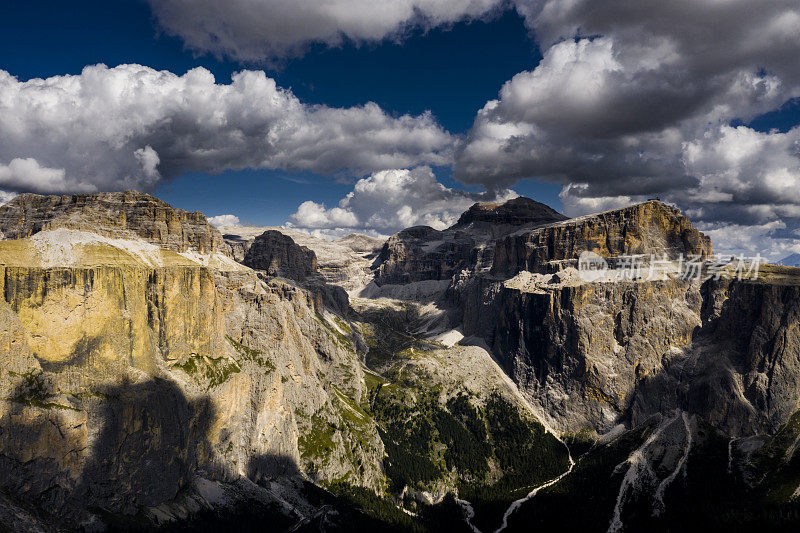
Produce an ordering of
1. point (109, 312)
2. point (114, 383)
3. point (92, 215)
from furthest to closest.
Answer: point (92, 215), point (109, 312), point (114, 383)

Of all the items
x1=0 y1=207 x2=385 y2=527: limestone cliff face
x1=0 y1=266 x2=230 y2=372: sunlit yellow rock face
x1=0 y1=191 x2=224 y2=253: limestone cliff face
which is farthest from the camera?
x1=0 y1=191 x2=224 y2=253: limestone cliff face

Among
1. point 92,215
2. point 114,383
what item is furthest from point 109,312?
point 92,215

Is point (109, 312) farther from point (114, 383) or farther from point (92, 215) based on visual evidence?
point (92, 215)

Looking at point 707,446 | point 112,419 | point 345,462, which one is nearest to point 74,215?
point 112,419

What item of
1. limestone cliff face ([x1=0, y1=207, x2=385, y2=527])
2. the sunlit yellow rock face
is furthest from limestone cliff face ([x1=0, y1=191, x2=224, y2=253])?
the sunlit yellow rock face

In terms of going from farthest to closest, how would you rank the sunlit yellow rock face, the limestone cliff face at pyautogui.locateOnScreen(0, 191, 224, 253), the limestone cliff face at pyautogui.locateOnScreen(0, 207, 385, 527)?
the limestone cliff face at pyautogui.locateOnScreen(0, 191, 224, 253) → the sunlit yellow rock face → the limestone cliff face at pyautogui.locateOnScreen(0, 207, 385, 527)

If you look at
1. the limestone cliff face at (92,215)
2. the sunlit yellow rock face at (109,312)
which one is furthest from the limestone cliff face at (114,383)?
the limestone cliff face at (92,215)

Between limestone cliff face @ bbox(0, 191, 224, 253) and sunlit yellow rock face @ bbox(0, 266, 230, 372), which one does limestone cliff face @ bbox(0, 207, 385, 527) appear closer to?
sunlit yellow rock face @ bbox(0, 266, 230, 372)

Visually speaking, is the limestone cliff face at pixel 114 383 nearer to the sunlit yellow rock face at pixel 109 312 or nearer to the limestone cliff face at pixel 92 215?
the sunlit yellow rock face at pixel 109 312

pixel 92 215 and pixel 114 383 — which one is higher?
pixel 92 215
